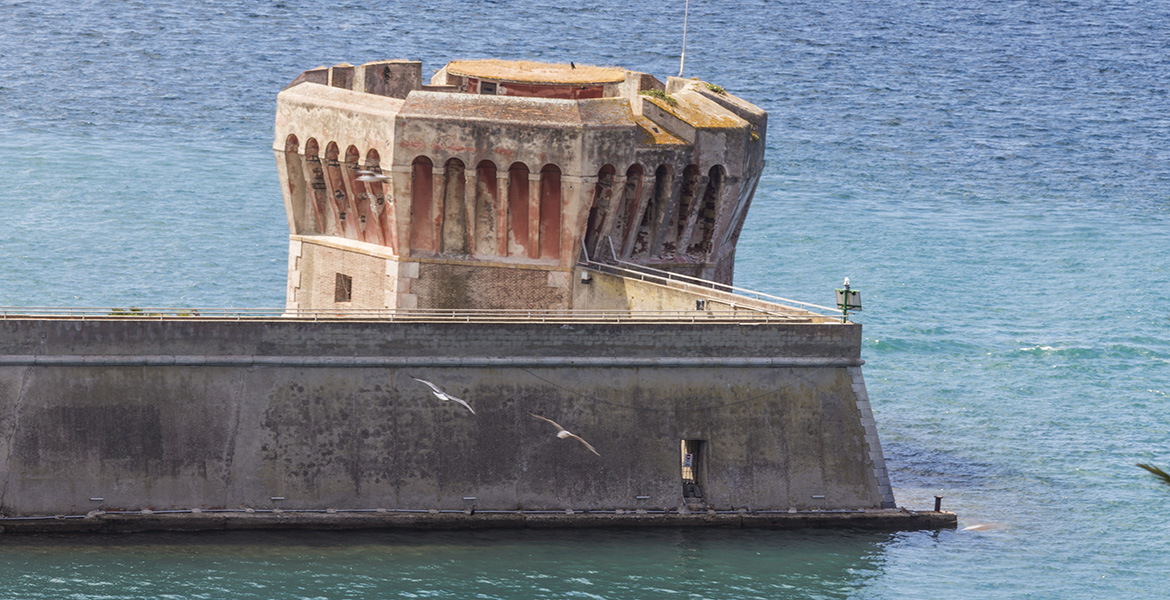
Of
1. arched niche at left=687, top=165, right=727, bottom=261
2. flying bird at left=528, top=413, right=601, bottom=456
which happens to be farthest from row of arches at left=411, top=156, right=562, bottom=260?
flying bird at left=528, top=413, right=601, bottom=456

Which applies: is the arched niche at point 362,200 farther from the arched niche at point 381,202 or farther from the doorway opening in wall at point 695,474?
the doorway opening in wall at point 695,474

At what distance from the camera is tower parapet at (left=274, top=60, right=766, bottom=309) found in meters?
51.8

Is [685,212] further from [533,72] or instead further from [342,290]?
[342,290]

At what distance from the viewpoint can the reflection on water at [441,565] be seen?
4469 centimetres

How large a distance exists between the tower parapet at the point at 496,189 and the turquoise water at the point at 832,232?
844 cm

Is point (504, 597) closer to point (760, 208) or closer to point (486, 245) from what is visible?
point (486, 245)

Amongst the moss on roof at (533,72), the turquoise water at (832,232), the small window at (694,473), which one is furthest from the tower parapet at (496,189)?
the turquoise water at (832,232)

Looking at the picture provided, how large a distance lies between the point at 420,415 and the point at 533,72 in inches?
647

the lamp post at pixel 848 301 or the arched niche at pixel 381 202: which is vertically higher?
the arched niche at pixel 381 202

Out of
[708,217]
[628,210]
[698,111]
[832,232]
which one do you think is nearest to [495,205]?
[628,210]

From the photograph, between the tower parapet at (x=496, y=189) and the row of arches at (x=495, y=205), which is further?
the row of arches at (x=495, y=205)

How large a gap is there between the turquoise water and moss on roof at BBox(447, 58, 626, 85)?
13.6 meters

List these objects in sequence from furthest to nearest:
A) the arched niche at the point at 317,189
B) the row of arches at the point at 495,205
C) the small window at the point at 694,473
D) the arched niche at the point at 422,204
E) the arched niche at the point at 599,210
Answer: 1. the arched niche at the point at 317,189
2. the arched niche at the point at 599,210
3. the row of arches at the point at 495,205
4. the arched niche at the point at 422,204
5. the small window at the point at 694,473

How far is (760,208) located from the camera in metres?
102
